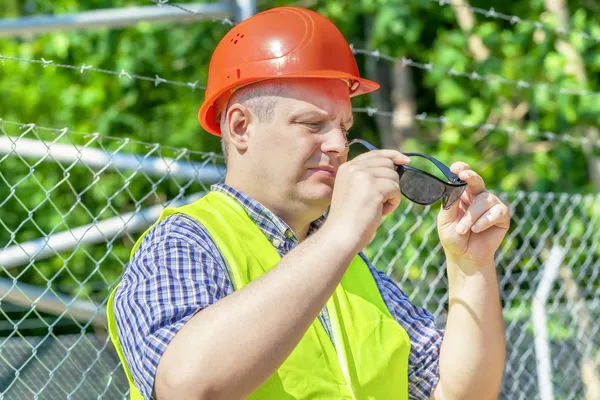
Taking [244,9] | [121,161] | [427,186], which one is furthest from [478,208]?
[121,161]

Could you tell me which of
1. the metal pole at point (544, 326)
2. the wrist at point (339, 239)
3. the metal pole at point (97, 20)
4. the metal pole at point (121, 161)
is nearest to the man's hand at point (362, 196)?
the wrist at point (339, 239)

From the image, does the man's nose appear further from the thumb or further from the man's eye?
the thumb

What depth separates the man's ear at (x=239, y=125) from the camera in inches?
80.9

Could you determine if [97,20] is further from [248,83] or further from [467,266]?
[467,266]

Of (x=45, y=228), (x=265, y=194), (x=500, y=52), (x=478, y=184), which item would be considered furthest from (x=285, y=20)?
(x=45, y=228)

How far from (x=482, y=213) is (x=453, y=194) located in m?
0.13

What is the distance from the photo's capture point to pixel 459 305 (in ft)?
7.00

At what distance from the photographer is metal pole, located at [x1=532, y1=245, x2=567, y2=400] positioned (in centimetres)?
374

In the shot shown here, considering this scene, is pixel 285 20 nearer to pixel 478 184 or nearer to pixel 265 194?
pixel 265 194

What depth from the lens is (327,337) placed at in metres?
1.96

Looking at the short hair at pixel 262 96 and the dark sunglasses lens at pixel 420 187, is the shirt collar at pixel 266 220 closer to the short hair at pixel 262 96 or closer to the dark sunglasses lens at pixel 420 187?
the short hair at pixel 262 96

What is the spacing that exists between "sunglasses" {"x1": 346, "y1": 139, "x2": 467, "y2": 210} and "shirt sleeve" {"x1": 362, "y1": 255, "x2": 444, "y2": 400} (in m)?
0.38

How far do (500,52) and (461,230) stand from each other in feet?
13.9

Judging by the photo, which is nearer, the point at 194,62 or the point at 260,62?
the point at 260,62
